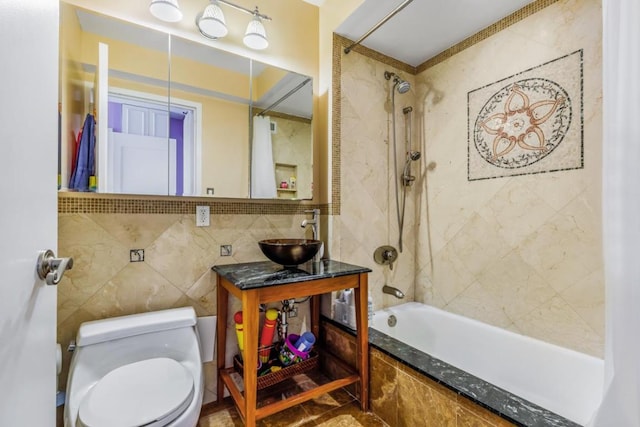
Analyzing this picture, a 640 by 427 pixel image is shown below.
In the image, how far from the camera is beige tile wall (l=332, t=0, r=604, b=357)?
5.02 ft

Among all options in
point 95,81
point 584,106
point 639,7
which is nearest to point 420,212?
A: point 584,106

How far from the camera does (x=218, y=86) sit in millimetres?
1738

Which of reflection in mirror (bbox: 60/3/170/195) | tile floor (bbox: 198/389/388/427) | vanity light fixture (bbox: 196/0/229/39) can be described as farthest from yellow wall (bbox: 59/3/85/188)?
tile floor (bbox: 198/389/388/427)

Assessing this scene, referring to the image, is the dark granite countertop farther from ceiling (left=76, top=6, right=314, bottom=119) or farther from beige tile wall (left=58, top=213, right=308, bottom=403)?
ceiling (left=76, top=6, right=314, bottom=119)

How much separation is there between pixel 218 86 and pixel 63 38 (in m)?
0.70

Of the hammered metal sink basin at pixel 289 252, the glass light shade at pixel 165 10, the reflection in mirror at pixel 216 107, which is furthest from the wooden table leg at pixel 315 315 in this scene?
the glass light shade at pixel 165 10

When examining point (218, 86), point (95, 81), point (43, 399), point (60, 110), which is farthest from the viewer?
point (218, 86)

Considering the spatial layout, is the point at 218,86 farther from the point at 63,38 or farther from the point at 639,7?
the point at 639,7

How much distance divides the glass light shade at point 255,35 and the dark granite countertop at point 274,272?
1.38 m

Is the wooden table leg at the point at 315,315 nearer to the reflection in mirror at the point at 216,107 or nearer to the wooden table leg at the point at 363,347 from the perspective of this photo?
the wooden table leg at the point at 363,347

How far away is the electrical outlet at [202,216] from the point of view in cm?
168

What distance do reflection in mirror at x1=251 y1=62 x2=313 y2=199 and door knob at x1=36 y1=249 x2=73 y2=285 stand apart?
113 cm

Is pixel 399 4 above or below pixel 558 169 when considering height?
above

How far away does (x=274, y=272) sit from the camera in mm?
1564
